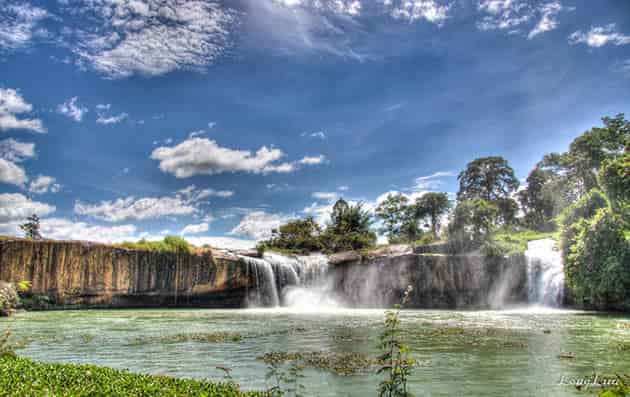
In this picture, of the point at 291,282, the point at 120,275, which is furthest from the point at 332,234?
the point at 120,275

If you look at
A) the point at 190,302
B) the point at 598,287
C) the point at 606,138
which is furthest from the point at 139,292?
the point at 606,138

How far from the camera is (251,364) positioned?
8922 millimetres

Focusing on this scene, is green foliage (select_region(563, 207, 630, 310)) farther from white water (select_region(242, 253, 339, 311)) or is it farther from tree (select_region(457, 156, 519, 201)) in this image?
tree (select_region(457, 156, 519, 201))

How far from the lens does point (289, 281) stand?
36500mm

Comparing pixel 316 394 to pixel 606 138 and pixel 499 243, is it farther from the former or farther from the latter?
pixel 606 138

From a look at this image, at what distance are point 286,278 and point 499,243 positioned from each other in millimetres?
18704

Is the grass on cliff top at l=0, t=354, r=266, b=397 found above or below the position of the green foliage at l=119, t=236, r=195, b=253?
below

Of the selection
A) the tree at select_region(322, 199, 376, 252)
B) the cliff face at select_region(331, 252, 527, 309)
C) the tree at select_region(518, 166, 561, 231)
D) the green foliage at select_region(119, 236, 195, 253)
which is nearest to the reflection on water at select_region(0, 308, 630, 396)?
the green foliage at select_region(119, 236, 195, 253)

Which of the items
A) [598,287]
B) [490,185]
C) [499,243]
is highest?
[490,185]

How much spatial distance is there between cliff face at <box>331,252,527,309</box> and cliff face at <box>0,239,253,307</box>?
9.88 meters

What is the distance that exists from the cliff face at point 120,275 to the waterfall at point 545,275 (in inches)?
892

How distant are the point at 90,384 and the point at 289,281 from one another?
3096 cm

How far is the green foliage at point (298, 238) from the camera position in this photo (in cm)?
5397

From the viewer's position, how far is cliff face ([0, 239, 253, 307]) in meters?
27.9
